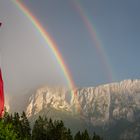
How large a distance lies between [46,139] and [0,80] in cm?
13167

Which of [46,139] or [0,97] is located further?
[46,139]

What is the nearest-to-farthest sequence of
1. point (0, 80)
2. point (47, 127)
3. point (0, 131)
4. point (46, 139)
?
point (0, 80), point (0, 131), point (46, 139), point (47, 127)

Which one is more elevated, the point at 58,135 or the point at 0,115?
the point at 58,135

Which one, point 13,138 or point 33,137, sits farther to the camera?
point 33,137

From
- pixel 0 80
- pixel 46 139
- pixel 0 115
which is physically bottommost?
pixel 0 115

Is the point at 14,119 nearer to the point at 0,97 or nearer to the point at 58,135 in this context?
the point at 58,135

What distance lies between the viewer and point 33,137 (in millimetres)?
173125

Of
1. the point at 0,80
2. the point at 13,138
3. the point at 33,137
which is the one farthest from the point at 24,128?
the point at 0,80

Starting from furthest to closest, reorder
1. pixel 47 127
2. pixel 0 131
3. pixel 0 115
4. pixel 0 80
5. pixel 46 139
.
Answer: pixel 47 127
pixel 46 139
pixel 0 131
pixel 0 80
pixel 0 115

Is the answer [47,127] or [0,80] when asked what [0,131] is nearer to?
[0,80]

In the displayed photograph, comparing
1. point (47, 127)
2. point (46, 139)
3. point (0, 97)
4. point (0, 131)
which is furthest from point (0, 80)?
point (47, 127)

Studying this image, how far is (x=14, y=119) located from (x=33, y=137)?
1052cm

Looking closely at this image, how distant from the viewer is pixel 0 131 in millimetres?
56625

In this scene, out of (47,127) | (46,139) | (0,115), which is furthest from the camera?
(47,127)
